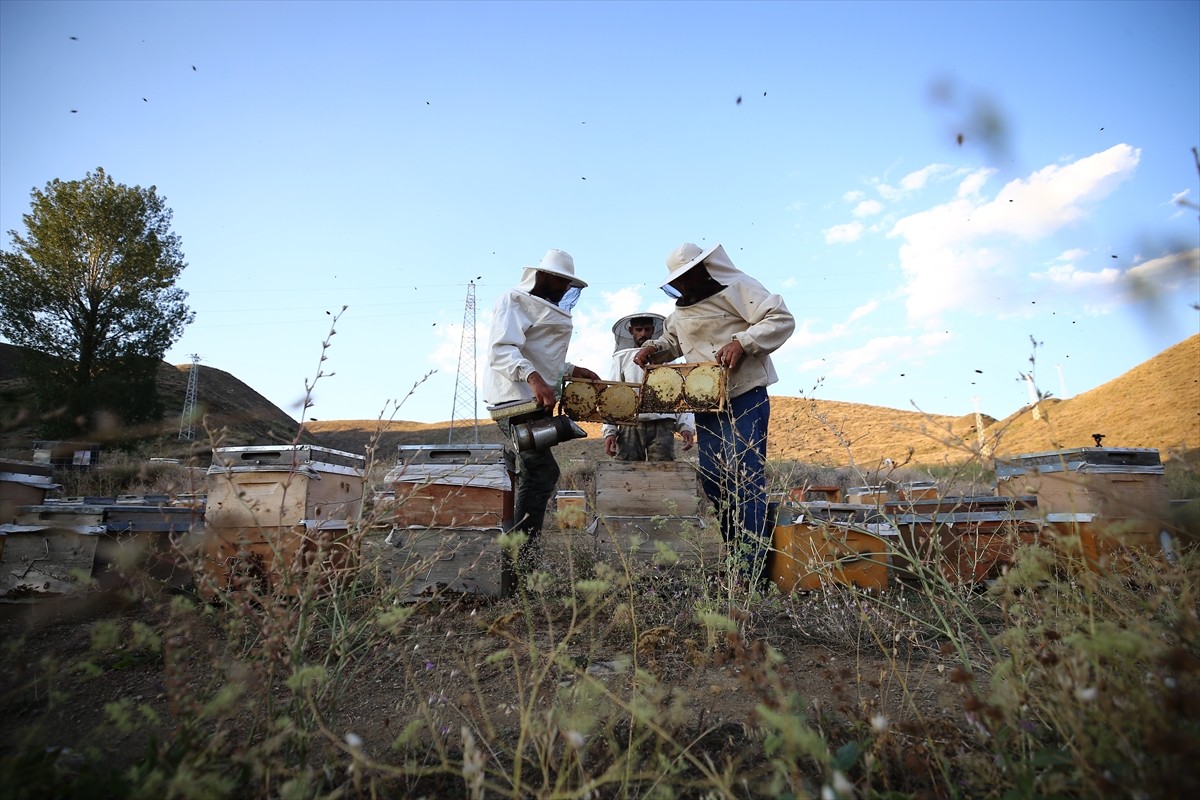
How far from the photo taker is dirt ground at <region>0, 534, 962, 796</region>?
1.60 metres

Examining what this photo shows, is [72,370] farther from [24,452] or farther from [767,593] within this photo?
[767,593]

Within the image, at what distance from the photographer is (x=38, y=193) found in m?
22.9

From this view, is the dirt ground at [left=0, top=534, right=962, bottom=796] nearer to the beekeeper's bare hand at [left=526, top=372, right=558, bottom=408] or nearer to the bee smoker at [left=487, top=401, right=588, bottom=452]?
the bee smoker at [left=487, top=401, right=588, bottom=452]

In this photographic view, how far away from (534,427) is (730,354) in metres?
1.32

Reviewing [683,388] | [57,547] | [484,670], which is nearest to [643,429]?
[683,388]

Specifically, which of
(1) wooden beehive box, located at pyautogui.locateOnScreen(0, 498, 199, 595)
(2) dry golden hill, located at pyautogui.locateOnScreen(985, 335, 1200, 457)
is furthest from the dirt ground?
(2) dry golden hill, located at pyautogui.locateOnScreen(985, 335, 1200, 457)

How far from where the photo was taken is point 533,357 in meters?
4.39

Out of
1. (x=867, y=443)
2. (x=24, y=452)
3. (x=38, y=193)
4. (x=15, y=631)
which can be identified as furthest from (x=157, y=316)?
(x=867, y=443)

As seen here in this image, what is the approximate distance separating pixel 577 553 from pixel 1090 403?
68.7 ft

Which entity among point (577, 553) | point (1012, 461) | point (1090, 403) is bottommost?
point (577, 553)

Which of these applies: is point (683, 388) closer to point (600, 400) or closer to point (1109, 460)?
point (600, 400)

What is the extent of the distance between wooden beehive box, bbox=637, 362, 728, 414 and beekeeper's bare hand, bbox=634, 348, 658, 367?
27cm

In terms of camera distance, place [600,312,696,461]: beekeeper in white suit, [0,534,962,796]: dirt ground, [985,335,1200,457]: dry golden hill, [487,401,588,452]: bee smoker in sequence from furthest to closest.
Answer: [985,335,1200,457]: dry golden hill → [600,312,696,461]: beekeeper in white suit → [487,401,588,452]: bee smoker → [0,534,962,796]: dirt ground

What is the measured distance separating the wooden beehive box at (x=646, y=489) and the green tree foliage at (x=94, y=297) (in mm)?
22794
